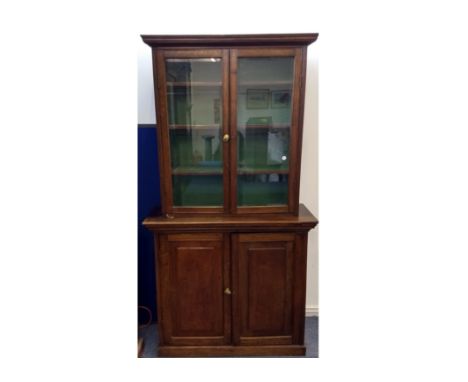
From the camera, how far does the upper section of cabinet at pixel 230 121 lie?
61.0 inches

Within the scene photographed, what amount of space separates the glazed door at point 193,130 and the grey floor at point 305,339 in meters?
0.84

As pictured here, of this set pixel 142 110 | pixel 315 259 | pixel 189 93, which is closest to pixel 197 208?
pixel 189 93

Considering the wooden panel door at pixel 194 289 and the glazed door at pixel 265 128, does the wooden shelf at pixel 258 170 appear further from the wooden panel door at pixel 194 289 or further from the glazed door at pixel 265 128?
the wooden panel door at pixel 194 289

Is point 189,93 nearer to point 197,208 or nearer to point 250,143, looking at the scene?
point 250,143

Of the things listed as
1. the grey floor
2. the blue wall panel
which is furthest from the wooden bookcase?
the blue wall panel

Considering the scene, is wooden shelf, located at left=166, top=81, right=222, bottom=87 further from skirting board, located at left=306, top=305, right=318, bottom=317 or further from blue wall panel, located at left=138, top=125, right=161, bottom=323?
skirting board, located at left=306, top=305, right=318, bottom=317

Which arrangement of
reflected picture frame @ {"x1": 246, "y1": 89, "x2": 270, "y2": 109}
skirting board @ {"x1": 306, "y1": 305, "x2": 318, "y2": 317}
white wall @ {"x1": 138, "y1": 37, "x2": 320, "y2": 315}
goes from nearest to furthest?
reflected picture frame @ {"x1": 246, "y1": 89, "x2": 270, "y2": 109}, white wall @ {"x1": 138, "y1": 37, "x2": 320, "y2": 315}, skirting board @ {"x1": 306, "y1": 305, "x2": 318, "y2": 317}

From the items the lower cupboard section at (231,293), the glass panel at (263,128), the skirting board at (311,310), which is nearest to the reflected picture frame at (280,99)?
the glass panel at (263,128)

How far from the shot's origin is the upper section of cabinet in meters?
1.55

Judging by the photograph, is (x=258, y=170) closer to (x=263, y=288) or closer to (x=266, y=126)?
(x=266, y=126)

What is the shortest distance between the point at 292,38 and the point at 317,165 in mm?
813

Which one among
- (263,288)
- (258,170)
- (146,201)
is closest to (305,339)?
(263,288)

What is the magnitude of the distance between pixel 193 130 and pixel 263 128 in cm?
40

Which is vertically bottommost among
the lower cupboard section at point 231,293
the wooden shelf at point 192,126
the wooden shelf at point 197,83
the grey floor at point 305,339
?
the grey floor at point 305,339
